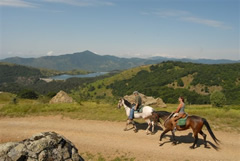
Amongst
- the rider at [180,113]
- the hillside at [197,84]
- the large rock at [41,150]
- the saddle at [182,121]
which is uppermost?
the rider at [180,113]

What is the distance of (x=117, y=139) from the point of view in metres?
15.7

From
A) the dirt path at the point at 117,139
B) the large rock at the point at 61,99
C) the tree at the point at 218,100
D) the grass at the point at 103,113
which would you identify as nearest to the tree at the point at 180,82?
the tree at the point at 218,100

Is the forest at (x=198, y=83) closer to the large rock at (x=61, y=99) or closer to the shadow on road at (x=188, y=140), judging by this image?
the large rock at (x=61, y=99)

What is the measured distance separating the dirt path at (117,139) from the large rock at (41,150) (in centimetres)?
383

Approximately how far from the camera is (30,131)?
1802 cm

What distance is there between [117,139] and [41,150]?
7357mm

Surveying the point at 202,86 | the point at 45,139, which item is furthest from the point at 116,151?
the point at 202,86

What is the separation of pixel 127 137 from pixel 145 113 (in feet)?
8.96

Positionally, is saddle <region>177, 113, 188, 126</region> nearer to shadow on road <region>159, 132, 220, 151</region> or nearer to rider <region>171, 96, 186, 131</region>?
rider <region>171, 96, 186, 131</region>

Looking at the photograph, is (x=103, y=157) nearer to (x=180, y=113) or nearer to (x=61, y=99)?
(x=180, y=113)

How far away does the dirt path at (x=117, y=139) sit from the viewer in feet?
42.4

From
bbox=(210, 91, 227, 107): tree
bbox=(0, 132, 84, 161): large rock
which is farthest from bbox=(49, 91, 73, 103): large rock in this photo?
bbox=(210, 91, 227, 107): tree

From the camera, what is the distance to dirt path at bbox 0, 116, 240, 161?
1292cm

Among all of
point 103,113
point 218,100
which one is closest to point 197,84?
point 218,100
